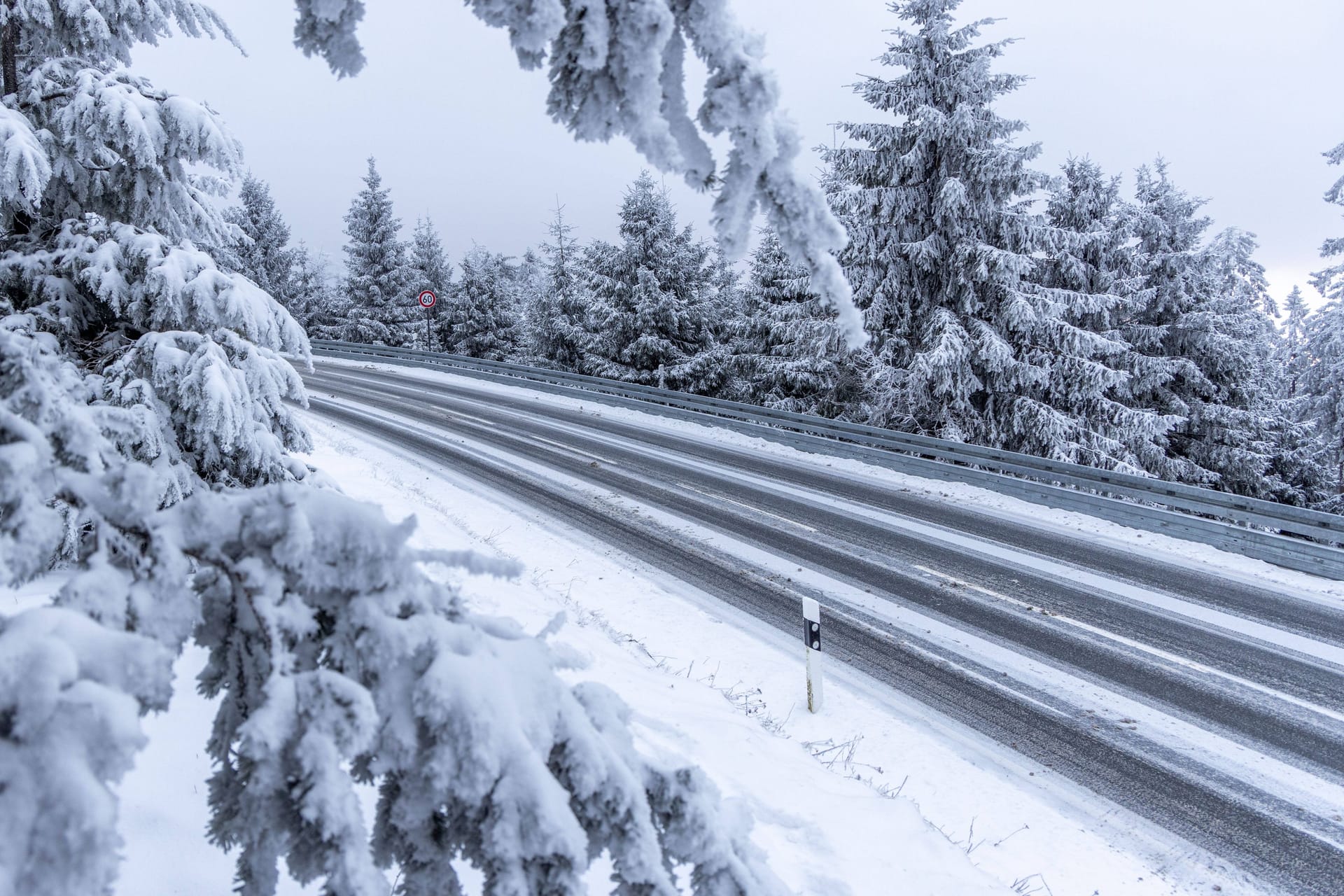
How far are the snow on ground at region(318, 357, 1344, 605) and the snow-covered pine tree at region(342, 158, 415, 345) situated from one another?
2040 cm

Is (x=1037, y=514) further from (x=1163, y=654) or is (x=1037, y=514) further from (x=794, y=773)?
(x=794, y=773)

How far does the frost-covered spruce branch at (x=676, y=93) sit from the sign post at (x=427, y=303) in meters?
34.4

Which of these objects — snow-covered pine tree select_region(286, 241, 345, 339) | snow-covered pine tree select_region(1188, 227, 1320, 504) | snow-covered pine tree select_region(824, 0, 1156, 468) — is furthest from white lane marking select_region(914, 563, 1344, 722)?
snow-covered pine tree select_region(286, 241, 345, 339)

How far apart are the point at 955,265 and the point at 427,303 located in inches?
1056

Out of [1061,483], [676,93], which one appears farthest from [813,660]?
[1061,483]

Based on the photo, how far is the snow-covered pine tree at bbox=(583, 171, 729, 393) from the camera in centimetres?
2658

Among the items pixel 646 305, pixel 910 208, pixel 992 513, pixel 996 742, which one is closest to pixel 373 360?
pixel 646 305

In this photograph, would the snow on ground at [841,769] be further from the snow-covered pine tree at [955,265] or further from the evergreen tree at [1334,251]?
the evergreen tree at [1334,251]

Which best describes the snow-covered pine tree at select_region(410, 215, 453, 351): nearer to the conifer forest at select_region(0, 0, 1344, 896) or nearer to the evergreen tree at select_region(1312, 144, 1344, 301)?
the conifer forest at select_region(0, 0, 1344, 896)

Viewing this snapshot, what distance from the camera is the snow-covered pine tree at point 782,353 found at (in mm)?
22172

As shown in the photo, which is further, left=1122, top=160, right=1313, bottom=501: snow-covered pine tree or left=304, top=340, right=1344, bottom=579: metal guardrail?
left=1122, top=160, right=1313, bottom=501: snow-covered pine tree

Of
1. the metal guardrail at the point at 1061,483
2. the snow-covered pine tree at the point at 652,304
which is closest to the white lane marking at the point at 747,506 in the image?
the metal guardrail at the point at 1061,483

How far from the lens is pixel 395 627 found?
1.67 m

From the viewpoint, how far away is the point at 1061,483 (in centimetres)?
1559
